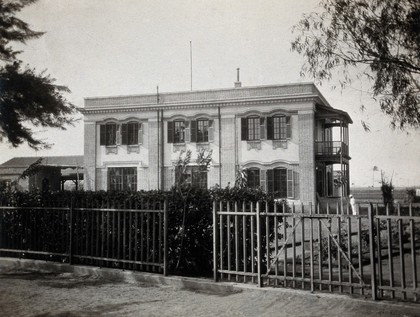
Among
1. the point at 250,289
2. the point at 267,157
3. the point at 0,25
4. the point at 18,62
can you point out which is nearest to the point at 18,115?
the point at 18,62

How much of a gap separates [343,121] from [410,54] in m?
22.1

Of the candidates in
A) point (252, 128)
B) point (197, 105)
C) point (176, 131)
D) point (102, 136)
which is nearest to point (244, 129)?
point (252, 128)

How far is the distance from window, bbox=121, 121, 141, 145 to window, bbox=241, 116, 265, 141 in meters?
7.89

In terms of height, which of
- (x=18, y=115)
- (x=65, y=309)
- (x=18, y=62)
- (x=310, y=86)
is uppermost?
(x=310, y=86)

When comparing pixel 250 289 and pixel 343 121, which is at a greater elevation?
pixel 343 121

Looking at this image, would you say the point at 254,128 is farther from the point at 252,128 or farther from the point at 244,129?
the point at 244,129

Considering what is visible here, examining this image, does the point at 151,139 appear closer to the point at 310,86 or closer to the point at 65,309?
the point at 310,86

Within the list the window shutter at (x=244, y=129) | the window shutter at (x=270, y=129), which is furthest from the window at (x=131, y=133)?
the window shutter at (x=270, y=129)

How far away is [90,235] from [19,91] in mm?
4418

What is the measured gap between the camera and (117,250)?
825cm

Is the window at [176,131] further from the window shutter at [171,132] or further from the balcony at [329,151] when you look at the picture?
the balcony at [329,151]

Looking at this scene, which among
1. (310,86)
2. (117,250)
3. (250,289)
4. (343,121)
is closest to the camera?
(250,289)

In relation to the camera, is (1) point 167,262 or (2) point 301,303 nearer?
(2) point 301,303

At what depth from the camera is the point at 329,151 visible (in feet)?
92.6
